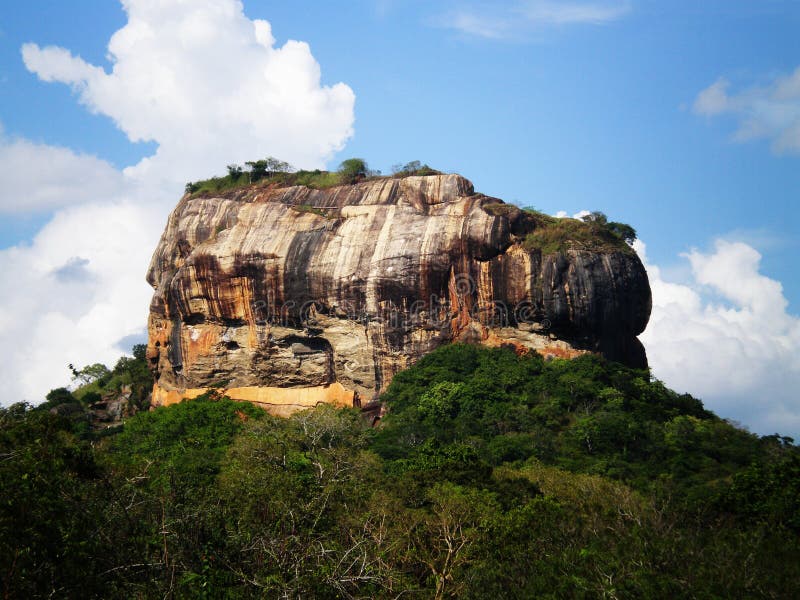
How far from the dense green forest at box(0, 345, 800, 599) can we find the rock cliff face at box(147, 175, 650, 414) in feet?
16.7

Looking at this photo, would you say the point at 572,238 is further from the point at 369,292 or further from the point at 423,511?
the point at 423,511

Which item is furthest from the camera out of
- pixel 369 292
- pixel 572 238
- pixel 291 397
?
pixel 291 397

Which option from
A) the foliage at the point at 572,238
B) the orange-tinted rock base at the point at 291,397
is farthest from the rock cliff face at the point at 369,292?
the foliage at the point at 572,238

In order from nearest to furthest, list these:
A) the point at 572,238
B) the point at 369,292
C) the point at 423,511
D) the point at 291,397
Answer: the point at 423,511, the point at 369,292, the point at 572,238, the point at 291,397

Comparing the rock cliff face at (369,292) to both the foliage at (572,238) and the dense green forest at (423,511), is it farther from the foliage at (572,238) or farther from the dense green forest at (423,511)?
the dense green forest at (423,511)

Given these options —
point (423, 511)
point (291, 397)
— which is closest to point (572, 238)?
point (291, 397)

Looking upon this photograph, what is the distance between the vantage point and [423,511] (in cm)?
1961

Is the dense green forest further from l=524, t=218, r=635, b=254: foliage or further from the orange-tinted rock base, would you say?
l=524, t=218, r=635, b=254: foliage

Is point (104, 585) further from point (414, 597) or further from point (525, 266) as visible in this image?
point (525, 266)

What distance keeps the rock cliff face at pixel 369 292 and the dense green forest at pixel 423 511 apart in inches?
201

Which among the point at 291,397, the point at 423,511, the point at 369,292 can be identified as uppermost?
the point at 369,292

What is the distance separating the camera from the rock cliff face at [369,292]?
3912cm

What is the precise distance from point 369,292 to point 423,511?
20636 mm

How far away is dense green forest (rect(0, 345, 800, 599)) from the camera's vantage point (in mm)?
11617
